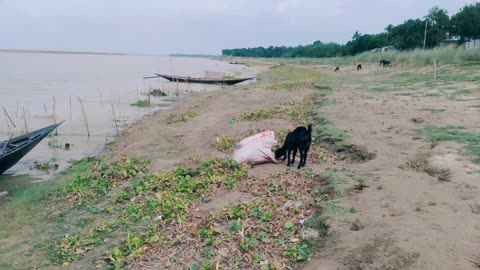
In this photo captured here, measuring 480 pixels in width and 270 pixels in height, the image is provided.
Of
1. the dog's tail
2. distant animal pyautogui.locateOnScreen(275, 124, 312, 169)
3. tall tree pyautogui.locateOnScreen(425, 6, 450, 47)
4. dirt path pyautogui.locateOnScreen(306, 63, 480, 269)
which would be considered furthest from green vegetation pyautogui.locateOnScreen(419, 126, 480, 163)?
tall tree pyautogui.locateOnScreen(425, 6, 450, 47)

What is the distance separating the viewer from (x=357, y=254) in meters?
3.55

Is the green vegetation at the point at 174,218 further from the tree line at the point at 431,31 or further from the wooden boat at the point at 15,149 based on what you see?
the tree line at the point at 431,31

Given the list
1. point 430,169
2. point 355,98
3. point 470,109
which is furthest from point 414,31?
point 430,169

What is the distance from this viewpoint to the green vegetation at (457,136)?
5927 millimetres

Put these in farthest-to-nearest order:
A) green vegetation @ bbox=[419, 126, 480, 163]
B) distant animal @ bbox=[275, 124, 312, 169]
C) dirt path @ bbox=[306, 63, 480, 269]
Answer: distant animal @ bbox=[275, 124, 312, 169] < green vegetation @ bbox=[419, 126, 480, 163] < dirt path @ bbox=[306, 63, 480, 269]

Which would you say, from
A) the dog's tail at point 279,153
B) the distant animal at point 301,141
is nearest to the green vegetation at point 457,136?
the distant animal at point 301,141

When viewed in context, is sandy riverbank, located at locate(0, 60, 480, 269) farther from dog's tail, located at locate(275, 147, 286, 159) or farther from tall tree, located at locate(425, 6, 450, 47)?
tall tree, located at locate(425, 6, 450, 47)

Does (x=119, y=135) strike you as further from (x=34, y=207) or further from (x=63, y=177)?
(x=34, y=207)

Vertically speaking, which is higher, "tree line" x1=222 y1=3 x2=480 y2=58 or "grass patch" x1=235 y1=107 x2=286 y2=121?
"tree line" x1=222 y1=3 x2=480 y2=58

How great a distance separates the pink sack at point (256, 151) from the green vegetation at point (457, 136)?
2.84m

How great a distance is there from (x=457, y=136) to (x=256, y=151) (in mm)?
3458

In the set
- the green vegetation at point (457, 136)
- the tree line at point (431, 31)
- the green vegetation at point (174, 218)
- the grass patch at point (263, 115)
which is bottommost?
the green vegetation at point (174, 218)

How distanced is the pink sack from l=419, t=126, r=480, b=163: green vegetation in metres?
2.84

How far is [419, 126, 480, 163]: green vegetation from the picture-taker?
19.4 ft
